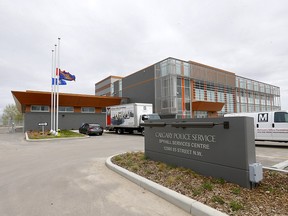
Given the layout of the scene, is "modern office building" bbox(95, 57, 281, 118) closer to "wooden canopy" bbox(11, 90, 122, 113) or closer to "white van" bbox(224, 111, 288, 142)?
"wooden canopy" bbox(11, 90, 122, 113)

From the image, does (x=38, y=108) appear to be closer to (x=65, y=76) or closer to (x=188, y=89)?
(x=65, y=76)

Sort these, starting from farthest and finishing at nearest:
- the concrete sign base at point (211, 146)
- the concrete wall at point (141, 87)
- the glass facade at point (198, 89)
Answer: the concrete wall at point (141, 87) < the glass facade at point (198, 89) < the concrete sign base at point (211, 146)

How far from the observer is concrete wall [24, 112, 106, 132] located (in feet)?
103

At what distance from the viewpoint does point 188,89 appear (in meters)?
35.1

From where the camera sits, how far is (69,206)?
157 inches

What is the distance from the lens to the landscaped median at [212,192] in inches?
135

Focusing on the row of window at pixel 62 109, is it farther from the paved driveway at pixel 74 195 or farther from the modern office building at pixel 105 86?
the modern office building at pixel 105 86

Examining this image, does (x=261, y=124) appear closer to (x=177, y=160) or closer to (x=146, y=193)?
(x=177, y=160)

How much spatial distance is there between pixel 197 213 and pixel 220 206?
44 centimetres

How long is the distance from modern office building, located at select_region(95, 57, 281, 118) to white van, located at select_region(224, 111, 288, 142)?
486 inches

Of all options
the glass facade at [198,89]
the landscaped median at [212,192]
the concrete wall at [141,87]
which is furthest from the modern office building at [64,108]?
the landscaped median at [212,192]

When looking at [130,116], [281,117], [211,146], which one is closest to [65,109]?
[130,116]

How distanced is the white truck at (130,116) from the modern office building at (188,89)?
305cm

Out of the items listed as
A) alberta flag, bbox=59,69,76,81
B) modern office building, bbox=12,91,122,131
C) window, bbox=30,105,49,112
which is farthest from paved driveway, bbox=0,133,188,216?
window, bbox=30,105,49,112
